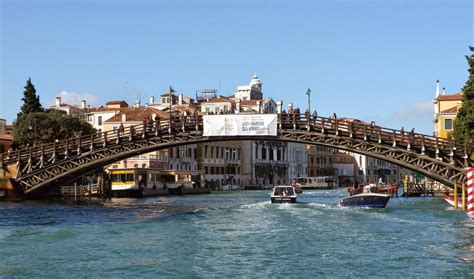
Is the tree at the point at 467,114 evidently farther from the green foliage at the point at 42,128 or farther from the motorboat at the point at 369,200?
the green foliage at the point at 42,128

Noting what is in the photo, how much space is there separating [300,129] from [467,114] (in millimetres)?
10342

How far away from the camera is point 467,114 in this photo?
4344cm

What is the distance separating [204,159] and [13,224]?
65.9 metres

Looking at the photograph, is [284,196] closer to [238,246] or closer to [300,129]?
[300,129]

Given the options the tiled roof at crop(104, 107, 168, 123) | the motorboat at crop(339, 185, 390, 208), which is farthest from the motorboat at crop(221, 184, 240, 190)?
the motorboat at crop(339, 185, 390, 208)

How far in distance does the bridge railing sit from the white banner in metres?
0.56

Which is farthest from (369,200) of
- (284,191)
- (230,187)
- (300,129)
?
(230,187)

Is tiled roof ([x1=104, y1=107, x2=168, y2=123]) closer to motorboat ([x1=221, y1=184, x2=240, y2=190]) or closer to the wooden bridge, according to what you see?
motorboat ([x1=221, y1=184, x2=240, y2=190])

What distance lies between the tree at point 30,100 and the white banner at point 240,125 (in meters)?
36.5

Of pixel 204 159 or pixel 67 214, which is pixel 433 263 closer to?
pixel 67 214

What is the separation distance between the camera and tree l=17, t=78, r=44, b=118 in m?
74.1

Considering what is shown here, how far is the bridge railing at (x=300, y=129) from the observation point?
3816 centimetres

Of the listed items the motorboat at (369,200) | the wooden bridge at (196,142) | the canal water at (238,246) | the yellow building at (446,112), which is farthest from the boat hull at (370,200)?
the yellow building at (446,112)

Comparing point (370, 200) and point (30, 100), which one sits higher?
point (30, 100)
